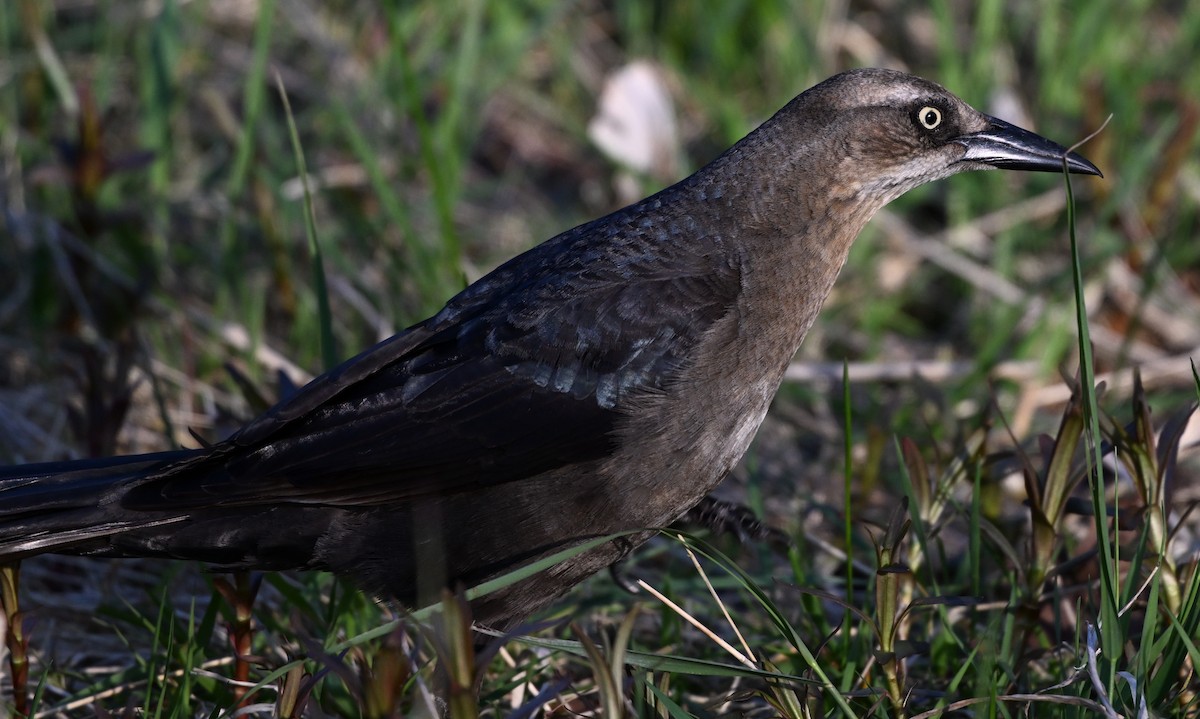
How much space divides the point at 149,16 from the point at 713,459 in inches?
161

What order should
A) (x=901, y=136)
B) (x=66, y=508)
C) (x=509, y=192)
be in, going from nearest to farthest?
(x=66, y=508) < (x=901, y=136) < (x=509, y=192)

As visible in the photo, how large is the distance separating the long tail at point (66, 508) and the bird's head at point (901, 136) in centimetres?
179

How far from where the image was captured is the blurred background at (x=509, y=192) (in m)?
4.59

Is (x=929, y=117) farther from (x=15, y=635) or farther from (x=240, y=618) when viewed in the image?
(x=15, y=635)

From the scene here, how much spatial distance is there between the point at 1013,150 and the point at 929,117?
0.24 meters

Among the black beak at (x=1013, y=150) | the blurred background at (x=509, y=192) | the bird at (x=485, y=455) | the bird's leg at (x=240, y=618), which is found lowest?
the bird's leg at (x=240, y=618)

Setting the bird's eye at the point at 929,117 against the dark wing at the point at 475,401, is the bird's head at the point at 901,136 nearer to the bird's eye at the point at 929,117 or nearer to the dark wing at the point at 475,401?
the bird's eye at the point at 929,117

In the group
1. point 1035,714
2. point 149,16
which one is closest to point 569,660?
point 1035,714

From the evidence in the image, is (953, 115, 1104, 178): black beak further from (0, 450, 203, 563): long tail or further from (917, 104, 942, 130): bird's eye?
(0, 450, 203, 563): long tail

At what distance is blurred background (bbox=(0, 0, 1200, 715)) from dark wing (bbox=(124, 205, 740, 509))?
2.44 ft

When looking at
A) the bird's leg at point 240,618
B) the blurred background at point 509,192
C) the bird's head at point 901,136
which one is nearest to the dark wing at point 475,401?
the bird's leg at point 240,618

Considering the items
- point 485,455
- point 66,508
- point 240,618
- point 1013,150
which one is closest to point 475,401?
point 485,455

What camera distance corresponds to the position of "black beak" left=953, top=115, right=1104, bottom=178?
11.4 feet

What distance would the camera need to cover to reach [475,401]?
122 inches
